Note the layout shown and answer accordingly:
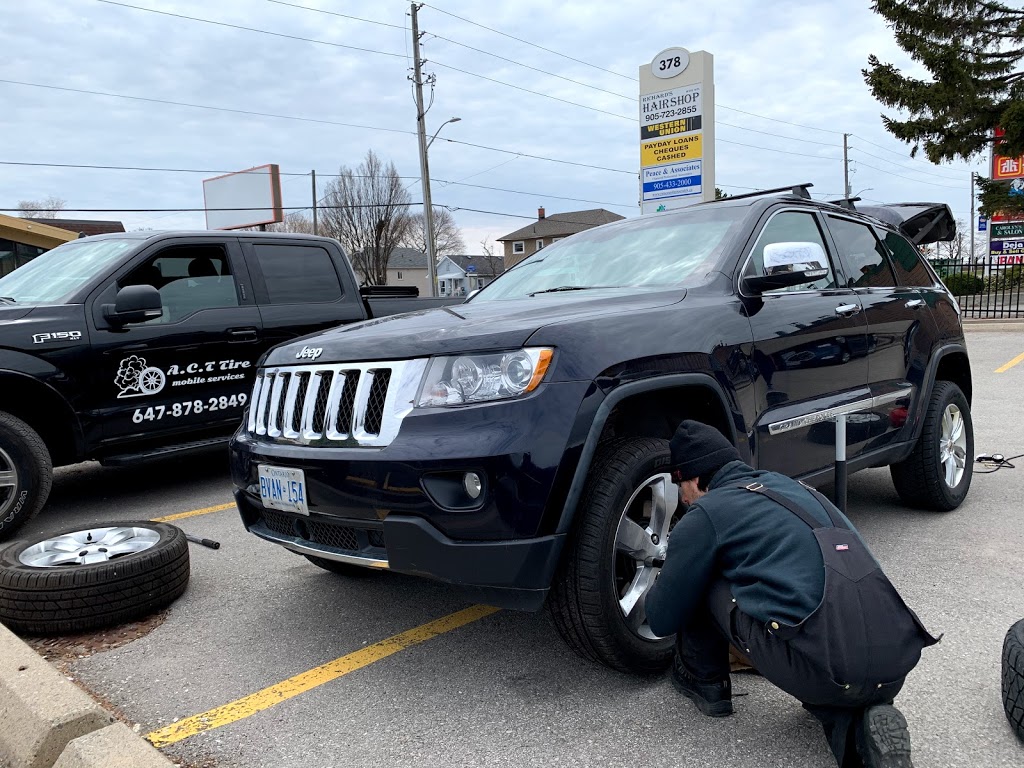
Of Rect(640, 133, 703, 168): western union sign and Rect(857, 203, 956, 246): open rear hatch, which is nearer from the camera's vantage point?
Rect(857, 203, 956, 246): open rear hatch

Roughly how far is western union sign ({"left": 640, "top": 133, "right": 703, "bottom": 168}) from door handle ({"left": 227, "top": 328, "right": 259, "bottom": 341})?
11.3m

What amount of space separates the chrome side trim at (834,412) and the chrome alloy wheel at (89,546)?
297 cm

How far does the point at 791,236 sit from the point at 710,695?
242 cm

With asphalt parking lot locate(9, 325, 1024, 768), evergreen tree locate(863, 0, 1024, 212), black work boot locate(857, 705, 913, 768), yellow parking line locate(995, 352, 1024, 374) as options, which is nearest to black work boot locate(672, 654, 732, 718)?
asphalt parking lot locate(9, 325, 1024, 768)

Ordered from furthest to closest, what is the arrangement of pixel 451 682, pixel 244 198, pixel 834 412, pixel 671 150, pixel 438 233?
pixel 438 233 → pixel 244 198 → pixel 671 150 → pixel 834 412 → pixel 451 682

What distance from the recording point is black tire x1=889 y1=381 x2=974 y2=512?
4785mm

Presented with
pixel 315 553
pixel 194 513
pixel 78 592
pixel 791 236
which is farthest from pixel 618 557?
pixel 194 513

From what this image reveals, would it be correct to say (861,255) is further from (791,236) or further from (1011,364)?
(1011,364)

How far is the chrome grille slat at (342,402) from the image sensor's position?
108 inches

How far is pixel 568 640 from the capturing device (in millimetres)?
2766

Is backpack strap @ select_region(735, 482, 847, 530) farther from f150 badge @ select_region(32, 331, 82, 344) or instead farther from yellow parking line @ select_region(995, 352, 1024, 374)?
yellow parking line @ select_region(995, 352, 1024, 374)

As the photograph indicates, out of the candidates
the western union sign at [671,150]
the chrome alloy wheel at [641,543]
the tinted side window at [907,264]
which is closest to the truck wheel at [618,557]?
the chrome alloy wheel at [641,543]

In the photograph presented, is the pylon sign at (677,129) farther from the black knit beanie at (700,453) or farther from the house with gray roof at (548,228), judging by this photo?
the house with gray roof at (548,228)

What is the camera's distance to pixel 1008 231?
24250mm
